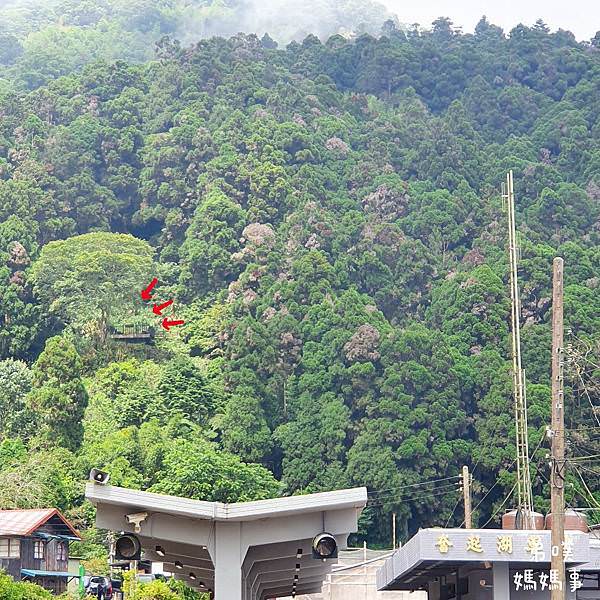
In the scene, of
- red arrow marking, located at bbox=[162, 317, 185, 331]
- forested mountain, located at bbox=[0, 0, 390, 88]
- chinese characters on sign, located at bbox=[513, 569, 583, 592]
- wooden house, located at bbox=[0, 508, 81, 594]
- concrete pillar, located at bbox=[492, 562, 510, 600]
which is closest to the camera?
concrete pillar, located at bbox=[492, 562, 510, 600]

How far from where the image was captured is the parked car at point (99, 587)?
110 ft

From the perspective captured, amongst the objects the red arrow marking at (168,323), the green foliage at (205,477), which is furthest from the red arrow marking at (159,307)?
the green foliage at (205,477)

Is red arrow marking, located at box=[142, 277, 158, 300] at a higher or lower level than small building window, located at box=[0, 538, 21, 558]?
higher

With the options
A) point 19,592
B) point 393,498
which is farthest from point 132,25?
point 19,592

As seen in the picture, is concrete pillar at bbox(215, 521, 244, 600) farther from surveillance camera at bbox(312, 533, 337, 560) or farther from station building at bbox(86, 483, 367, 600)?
surveillance camera at bbox(312, 533, 337, 560)

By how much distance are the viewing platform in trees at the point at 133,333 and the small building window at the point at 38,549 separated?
27130 millimetres

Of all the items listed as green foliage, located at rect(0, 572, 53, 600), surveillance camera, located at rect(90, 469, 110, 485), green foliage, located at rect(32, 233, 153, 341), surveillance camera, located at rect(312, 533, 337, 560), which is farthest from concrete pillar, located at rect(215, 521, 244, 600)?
green foliage, located at rect(32, 233, 153, 341)

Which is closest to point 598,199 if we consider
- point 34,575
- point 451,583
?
point 34,575

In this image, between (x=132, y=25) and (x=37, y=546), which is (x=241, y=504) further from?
(x=132, y=25)

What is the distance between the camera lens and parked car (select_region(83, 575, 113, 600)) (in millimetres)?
33656

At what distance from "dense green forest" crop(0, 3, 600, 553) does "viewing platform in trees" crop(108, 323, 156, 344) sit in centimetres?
35

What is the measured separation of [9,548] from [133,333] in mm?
28688

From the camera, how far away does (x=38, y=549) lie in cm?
3512

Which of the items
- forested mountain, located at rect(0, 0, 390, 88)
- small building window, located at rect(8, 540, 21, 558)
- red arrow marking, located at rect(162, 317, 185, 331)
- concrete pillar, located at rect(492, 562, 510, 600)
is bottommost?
concrete pillar, located at rect(492, 562, 510, 600)
